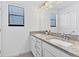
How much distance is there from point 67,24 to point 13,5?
237 centimetres

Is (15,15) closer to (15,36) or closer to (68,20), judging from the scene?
(15,36)

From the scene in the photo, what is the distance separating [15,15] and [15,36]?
0.81m

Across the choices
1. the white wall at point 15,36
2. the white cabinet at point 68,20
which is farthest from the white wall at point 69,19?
the white wall at point 15,36

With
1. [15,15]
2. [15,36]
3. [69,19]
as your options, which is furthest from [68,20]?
[15,15]

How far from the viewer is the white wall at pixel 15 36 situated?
145 inches

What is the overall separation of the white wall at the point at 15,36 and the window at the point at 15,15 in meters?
0.16

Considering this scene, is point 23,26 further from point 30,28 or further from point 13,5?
point 13,5

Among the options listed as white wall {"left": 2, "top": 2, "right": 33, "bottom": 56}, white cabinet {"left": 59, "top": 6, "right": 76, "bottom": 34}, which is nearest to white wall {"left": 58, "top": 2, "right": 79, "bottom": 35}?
white cabinet {"left": 59, "top": 6, "right": 76, "bottom": 34}

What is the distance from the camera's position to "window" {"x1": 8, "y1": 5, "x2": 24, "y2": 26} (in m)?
3.98

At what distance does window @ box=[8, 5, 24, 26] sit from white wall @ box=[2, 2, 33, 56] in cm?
16

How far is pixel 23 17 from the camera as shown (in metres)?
4.38

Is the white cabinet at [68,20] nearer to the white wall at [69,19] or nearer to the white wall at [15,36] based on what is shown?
the white wall at [69,19]

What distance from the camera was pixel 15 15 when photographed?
4211 millimetres

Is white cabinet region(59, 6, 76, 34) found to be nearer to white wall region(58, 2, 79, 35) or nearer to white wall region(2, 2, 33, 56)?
white wall region(58, 2, 79, 35)
